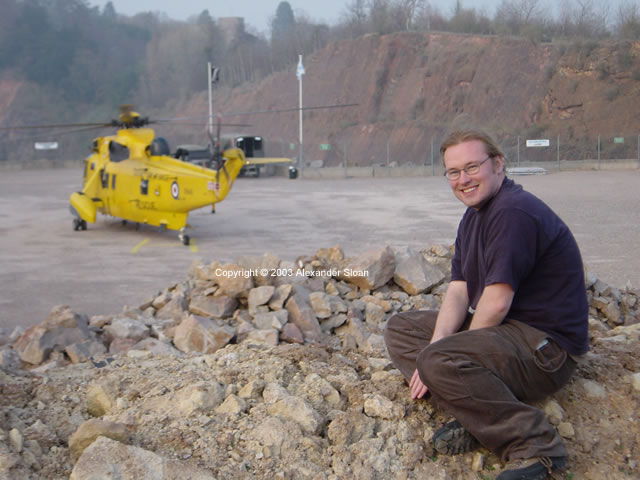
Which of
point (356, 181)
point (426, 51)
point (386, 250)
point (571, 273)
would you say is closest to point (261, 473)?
point (571, 273)

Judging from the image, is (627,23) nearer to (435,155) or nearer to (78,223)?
(435,155)

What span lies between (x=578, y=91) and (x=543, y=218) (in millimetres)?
43575

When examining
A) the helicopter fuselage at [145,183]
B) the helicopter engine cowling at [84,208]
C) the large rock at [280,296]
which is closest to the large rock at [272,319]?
the large rock at [280,296]

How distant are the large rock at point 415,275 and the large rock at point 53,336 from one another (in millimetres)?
3068

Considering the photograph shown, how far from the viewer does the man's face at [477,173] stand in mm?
3387

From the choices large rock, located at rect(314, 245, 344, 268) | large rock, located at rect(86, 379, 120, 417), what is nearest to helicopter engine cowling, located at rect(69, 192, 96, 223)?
large rock, located at rect(314, 245, 344, 268)

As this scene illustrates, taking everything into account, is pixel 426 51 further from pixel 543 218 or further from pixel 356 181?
pixel 543 218

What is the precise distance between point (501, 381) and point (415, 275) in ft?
12.1

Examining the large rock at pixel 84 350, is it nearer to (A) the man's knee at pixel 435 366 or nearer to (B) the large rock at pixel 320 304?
(B) the large rock at pixel 320 304

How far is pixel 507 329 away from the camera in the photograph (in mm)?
3369

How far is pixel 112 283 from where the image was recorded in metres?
10.4

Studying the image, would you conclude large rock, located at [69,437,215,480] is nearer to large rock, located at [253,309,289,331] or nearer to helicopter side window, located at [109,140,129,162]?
large rock, located at [253,309,289,331]

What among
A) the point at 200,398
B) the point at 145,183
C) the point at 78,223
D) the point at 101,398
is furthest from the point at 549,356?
the point at 78,223

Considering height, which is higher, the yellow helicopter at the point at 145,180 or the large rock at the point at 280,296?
the yellow helicopter at the point at 145,180
